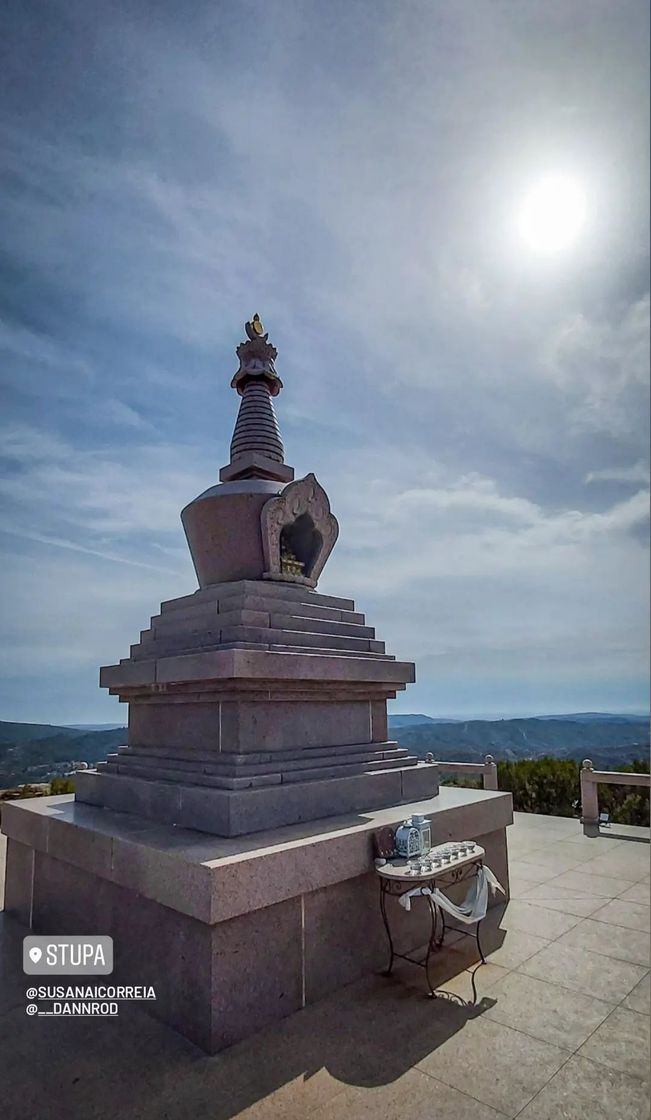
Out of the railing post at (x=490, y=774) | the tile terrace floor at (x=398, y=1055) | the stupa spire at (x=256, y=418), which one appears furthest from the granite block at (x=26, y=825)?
the railing post at (x=490, y=774)

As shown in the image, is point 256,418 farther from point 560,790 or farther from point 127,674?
point 560,790

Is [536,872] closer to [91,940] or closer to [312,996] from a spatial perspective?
[312,996]

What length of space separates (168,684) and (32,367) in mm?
3111

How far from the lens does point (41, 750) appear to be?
534 cm

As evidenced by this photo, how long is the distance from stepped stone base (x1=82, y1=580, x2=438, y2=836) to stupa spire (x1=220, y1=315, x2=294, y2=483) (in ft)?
5.36

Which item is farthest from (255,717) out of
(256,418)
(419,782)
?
(256,418)

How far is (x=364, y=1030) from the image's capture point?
400 cm

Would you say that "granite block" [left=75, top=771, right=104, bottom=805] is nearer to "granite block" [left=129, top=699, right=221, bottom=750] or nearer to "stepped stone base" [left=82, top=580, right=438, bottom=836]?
"stepped stone base" [left=82, top=580, right=438, bottom=836]

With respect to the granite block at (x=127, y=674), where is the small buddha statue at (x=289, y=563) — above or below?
above

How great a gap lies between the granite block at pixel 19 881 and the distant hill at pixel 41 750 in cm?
80

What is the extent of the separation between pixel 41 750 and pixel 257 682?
1915 millimetres

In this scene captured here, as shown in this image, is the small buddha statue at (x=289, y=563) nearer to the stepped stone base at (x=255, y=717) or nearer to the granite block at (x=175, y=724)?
the stepped stone base at (x=255, y=717)

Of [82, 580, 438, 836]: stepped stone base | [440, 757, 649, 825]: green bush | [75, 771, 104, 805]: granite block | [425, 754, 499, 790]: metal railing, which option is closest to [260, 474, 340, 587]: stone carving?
[82, 580, 438, 836]: stepped stone base

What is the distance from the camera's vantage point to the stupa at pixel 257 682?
5.36m
